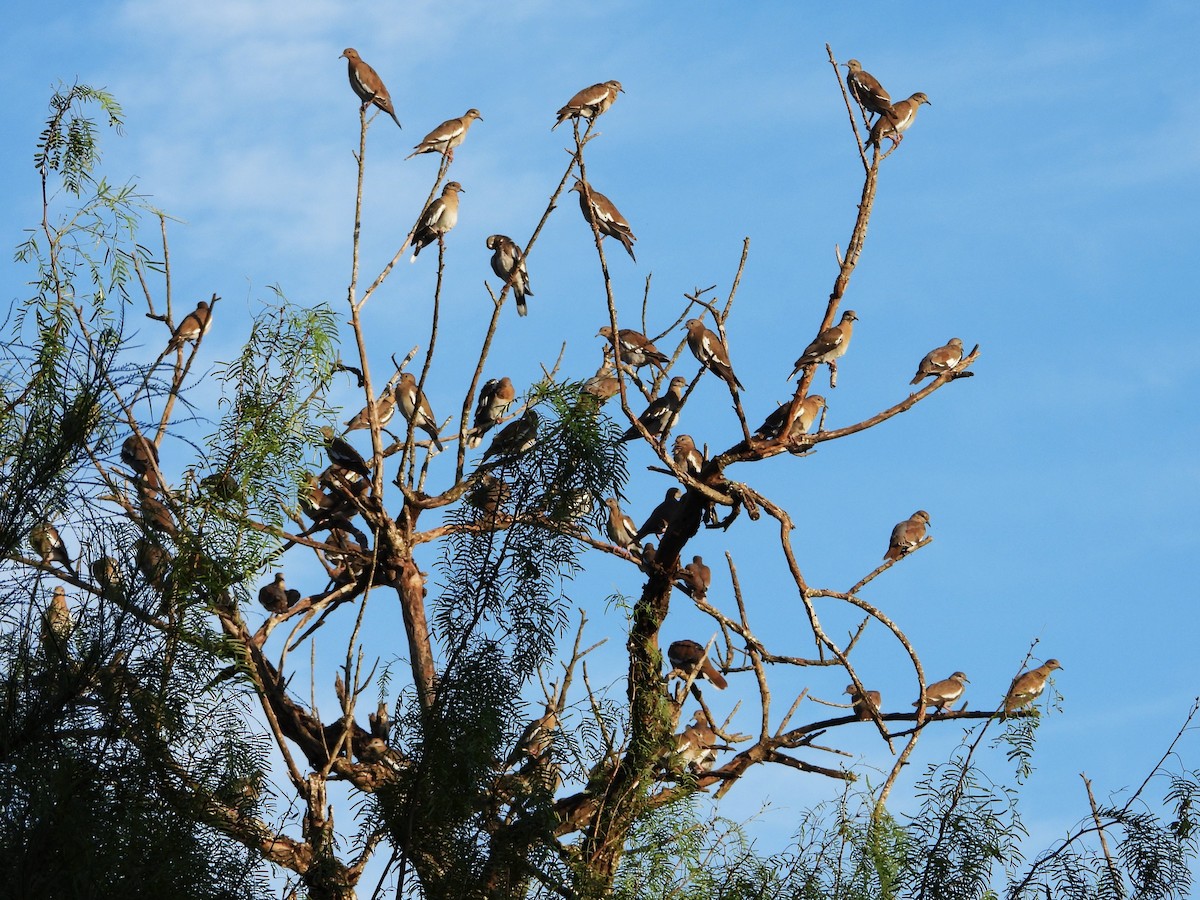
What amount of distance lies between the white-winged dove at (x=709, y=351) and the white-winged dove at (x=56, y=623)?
446 centimetres

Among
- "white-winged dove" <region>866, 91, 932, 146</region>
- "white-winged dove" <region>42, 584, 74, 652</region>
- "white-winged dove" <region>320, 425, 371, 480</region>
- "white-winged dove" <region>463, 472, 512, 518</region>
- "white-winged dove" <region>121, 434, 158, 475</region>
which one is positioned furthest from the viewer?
"white-winged dove" <region>866, 91, 932, 146</region>

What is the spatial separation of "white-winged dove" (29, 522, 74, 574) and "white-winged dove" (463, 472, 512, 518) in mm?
2095

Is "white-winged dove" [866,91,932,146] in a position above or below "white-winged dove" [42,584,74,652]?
above

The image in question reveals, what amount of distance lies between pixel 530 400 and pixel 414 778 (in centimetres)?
220

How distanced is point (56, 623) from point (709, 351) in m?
5.05

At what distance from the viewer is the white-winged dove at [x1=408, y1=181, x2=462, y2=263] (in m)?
11.7

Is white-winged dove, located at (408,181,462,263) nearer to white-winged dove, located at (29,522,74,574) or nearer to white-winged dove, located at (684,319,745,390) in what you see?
white-winged dove, located at (684,319,745,390)

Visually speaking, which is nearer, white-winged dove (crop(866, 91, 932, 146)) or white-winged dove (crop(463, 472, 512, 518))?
white-winged dove (crop(463, 472, 512, 518))

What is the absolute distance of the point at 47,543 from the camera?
7.64m

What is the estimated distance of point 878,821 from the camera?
830 centimetres

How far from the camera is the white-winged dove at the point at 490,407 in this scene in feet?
38.8

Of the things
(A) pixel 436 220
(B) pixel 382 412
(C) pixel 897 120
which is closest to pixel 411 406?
(B) pixel 382 412

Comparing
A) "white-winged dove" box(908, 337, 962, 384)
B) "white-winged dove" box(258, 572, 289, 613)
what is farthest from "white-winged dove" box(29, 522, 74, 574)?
"white-winged dove" box(908, 337, 962, 384)

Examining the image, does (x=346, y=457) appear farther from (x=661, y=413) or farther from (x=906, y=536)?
(x=906, y=536)
